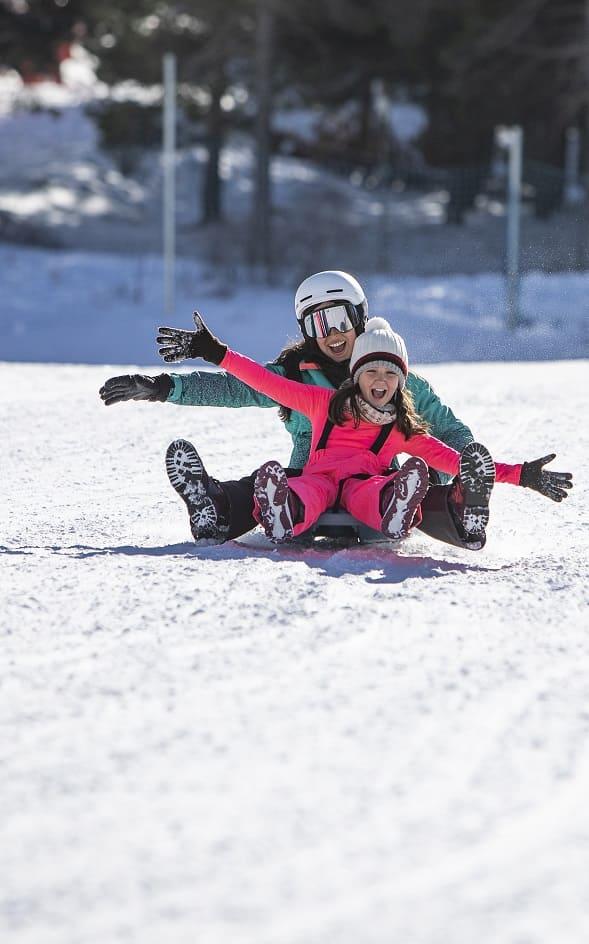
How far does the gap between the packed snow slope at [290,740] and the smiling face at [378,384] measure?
1.54ft

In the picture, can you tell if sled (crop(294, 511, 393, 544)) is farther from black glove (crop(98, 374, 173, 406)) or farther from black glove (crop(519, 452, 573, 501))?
black glove (crop(98, 374, 173, 406))

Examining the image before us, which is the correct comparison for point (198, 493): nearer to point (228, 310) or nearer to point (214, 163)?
point (228, 310)

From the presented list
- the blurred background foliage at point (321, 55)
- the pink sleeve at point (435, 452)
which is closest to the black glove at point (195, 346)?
the pink sleeve at point (435, 452)

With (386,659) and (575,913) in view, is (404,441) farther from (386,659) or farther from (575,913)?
(575,913)

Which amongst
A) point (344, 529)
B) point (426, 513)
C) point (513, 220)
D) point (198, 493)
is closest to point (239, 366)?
point (198, 493)

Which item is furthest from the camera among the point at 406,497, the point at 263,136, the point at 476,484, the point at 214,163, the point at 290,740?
the point at 214,163

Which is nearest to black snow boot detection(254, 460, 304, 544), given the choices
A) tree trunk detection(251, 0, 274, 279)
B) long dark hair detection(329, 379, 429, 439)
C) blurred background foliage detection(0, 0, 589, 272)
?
long dark hair detection(329, 379, 429, 439)

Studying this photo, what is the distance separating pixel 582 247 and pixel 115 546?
13.3 metres

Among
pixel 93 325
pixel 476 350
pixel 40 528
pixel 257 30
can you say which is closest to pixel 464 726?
pixel 40 528

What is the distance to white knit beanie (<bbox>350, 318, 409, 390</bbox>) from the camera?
400cm

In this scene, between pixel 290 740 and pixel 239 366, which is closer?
pixel 290 740

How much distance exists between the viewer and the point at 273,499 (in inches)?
152

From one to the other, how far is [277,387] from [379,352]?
349mm

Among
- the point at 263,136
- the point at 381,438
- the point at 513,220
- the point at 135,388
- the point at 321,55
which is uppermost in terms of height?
the point at 321,55
